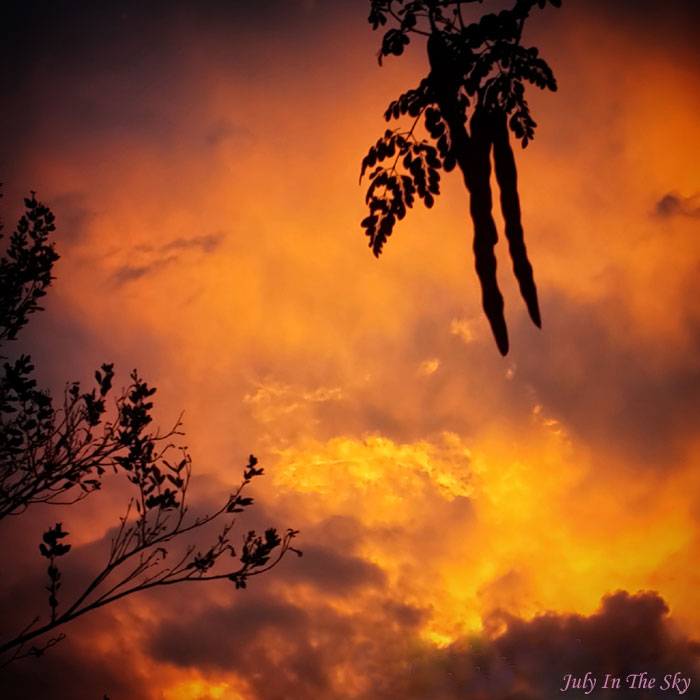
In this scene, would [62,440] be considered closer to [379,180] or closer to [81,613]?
[81,613]

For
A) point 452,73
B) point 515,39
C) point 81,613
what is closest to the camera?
point 452,73

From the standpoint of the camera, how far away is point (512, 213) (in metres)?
3.24

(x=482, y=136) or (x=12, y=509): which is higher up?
(x=482, y=136)

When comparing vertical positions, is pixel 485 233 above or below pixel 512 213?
below

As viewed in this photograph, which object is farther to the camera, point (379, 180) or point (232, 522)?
point (232, 522)

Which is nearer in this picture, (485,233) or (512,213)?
(485,233)

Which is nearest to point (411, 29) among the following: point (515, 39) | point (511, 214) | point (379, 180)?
point (515, 39)

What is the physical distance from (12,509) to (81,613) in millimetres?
1510

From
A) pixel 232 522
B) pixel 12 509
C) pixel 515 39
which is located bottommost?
pixel 12 509

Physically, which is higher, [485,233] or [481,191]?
[481,191]

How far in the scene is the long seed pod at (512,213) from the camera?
3.05m

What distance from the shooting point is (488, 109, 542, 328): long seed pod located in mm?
3047

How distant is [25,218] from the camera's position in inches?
315

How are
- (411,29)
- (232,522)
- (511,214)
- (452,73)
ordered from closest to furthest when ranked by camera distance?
1. (511,214)
2. (452,73)
3. (411,29)
4. (232,522)
